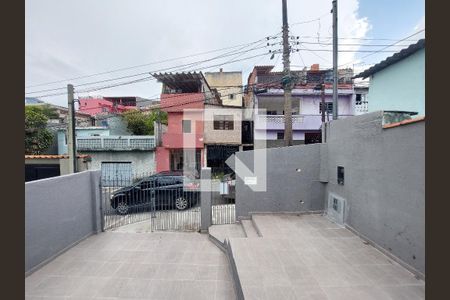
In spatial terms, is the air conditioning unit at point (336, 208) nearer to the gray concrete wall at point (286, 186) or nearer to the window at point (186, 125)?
the gray concrete wall at point (286, 186)

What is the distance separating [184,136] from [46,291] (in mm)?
12031

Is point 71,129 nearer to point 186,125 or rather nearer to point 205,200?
point 205,200

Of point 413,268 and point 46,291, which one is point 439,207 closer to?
point 413,268

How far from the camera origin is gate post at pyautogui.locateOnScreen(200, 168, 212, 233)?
6.45m

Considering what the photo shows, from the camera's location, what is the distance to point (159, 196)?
28.2 feet

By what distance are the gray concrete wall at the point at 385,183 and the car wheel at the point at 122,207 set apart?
22.8 feet

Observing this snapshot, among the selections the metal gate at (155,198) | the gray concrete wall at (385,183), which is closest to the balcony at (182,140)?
the metal gate at (155,198)

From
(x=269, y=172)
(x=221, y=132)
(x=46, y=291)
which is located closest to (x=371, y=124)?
(x=269, y=172)

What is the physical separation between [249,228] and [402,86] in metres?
6.08

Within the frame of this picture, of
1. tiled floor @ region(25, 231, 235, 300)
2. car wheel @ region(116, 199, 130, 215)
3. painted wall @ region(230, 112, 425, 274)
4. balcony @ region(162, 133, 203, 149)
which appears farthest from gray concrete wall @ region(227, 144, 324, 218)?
balcony @ region(162, 133, 203, 149)

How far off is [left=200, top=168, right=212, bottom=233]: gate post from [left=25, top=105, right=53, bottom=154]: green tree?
46.3 feet

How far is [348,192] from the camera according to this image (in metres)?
5.57

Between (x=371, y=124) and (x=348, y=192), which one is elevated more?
(x=371, y=124)

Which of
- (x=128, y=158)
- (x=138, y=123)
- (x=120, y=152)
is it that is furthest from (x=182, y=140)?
(x=138, y=123)
